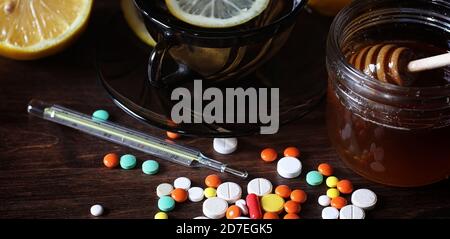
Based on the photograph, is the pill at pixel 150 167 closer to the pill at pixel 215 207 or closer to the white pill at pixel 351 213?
the pill at pixel 215 207

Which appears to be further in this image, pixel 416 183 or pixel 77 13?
pixel 77 13

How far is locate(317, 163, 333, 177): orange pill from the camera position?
911 millimetres

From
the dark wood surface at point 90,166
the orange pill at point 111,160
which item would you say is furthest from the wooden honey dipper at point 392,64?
the orange pill at point 111,160

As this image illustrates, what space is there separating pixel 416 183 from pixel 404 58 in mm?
161

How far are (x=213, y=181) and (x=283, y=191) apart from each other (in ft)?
0.30

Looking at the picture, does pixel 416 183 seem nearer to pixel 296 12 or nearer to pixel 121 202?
pixel 296 12

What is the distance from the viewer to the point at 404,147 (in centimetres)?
85

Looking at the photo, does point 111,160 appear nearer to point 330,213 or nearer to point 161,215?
point 161,215

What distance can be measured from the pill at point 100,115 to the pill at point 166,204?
0.18 meters

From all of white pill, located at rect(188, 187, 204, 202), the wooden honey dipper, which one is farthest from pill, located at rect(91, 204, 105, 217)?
the wooden honey dipper

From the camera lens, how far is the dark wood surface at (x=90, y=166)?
87cm

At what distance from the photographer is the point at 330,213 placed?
2.83ft

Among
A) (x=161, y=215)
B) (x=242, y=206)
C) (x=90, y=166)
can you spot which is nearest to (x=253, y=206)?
(x=242, y=206)

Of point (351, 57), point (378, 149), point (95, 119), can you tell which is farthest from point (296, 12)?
point (95, 119)
